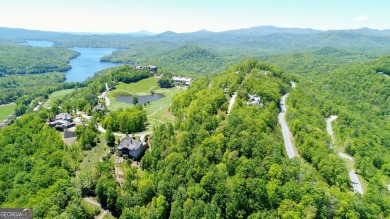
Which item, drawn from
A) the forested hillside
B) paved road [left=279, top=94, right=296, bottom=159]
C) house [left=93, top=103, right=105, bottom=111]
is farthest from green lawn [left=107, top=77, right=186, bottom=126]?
the forested hillside

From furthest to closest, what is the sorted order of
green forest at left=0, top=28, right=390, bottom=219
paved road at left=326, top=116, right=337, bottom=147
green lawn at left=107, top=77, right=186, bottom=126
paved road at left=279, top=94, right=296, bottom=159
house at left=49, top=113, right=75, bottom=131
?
1. green lawn at left=107, top=77, right=186, bottom=126
2. paved road at left=326, top=116, right=337, bottom=147
3. house at left=49, top=113, right=75, bottom=131
4. paved road at left=279, top=94, right=296, bottom=159
5. green forest at left=0, top=28, right=390, bottom=219

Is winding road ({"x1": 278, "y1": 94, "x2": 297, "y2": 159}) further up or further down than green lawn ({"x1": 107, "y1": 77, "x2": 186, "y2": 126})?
further up

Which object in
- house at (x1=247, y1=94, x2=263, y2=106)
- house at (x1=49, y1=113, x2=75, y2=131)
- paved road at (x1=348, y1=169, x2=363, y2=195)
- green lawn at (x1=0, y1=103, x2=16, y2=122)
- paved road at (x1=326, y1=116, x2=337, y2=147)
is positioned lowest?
green lawn at (x1=0, y1=103, x2=16, y2=122)

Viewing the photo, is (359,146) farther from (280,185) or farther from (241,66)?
(241,66)

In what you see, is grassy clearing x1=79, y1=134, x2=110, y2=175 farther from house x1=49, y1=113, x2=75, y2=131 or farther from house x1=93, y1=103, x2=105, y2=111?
house x1=93, y1=103, x2=105, y2=111

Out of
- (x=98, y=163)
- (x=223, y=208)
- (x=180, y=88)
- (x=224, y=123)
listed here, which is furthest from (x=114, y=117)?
(x=180, y=88)

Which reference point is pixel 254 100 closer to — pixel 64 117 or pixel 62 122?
pixel 62 122

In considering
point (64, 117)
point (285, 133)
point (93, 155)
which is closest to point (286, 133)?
point (285, 133)
